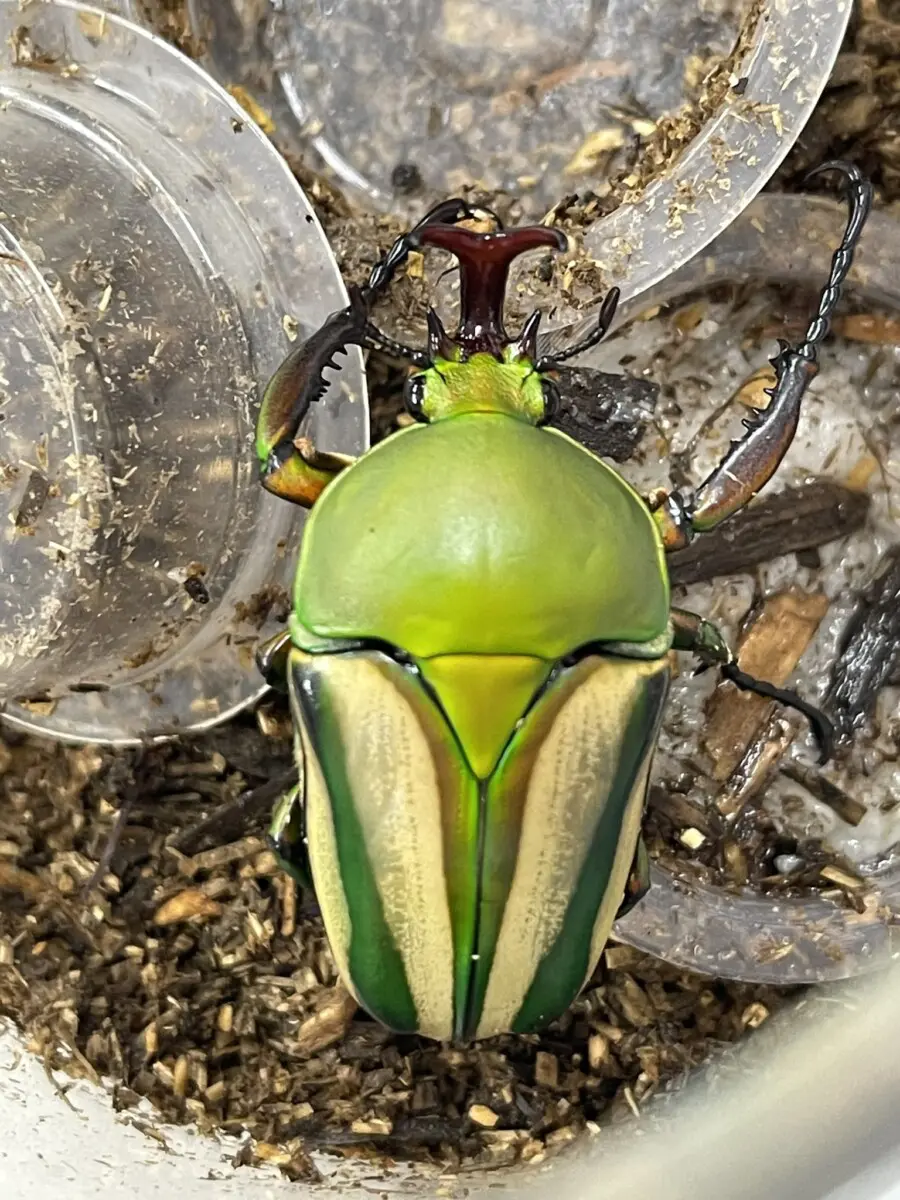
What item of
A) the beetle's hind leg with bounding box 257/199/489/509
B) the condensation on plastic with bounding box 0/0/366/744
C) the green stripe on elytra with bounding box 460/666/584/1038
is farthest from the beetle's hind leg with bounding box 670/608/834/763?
the condensation on plastic with bounding box 0/0/366/744

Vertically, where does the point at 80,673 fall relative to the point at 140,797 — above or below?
above

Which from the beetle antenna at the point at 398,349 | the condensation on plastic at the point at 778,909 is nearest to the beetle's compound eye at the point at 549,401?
the beetle antenna at the point at 398,349

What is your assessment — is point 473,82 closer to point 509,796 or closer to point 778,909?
point 509,796

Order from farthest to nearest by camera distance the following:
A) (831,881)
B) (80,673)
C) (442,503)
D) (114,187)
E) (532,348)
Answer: (831,881), (80,673), (114,187), (532,348), (442,503)

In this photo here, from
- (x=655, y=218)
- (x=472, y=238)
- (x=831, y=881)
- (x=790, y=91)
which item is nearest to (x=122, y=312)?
(x=472, y=238)

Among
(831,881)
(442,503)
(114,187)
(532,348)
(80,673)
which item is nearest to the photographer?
(442,503)

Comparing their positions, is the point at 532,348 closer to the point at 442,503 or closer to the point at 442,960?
the point at 442,503

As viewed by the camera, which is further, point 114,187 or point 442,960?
point 114,187
